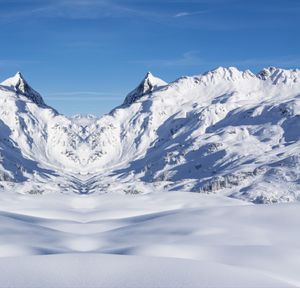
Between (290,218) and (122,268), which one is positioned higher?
(290,218)

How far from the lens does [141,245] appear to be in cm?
3738

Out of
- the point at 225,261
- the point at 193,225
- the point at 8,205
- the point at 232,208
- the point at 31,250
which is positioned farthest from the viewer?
the point at 8,205

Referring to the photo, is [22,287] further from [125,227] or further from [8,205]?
[8,205]

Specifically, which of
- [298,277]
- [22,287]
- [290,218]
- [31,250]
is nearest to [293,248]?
[298,277]

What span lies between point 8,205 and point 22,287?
4286cm

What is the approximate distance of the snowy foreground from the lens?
82.7 feet

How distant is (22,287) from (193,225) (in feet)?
82.7

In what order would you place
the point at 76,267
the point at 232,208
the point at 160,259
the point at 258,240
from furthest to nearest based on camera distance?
the point at 232,208 → the point at 258,240 → the point at 160,259 → the point at 76,267

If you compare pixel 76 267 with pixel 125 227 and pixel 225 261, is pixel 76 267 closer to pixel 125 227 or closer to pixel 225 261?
pixel 225 261

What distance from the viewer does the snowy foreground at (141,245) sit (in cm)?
2522

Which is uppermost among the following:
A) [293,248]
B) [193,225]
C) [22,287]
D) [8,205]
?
[8,205]

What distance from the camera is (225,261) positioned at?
107 feet

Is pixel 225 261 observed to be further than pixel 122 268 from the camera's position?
Yes

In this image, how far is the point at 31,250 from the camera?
34875 millimetres
